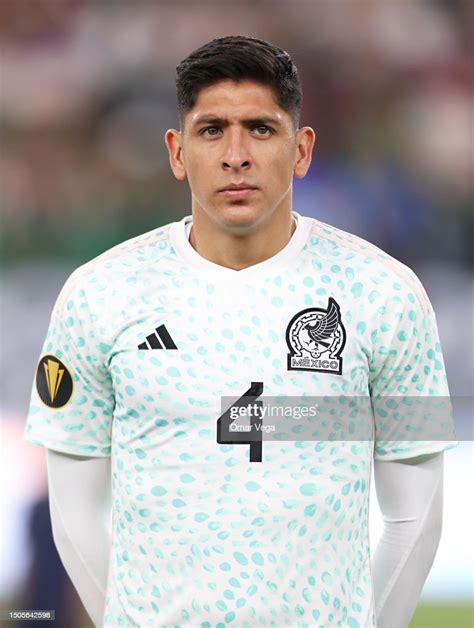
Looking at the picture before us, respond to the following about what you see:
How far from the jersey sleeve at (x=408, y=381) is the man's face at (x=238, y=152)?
0.83ft

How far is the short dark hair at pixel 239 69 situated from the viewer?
154 centimetres

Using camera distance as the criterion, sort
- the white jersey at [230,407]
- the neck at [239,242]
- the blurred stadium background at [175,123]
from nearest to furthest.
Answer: the white jersey at [230,407]
the neck at [239,242]
the blurred stadium background at [175,123]

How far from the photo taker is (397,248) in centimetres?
430

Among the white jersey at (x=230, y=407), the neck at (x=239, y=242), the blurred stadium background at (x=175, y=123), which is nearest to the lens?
the white jersey at (x=230, y=407)

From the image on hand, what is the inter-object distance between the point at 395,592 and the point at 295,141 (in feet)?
2.48

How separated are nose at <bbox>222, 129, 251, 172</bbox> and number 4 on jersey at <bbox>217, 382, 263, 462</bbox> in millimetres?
327

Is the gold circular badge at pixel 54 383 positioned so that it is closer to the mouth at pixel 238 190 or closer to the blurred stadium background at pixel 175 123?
the mouth at pixel 238 190

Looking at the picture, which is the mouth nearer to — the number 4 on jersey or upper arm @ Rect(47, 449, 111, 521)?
the number 4 on jersey

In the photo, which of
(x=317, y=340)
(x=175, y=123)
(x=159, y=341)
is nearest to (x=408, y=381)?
(x=317, y=340)

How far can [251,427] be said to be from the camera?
1532mm

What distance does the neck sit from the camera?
5.27 ft

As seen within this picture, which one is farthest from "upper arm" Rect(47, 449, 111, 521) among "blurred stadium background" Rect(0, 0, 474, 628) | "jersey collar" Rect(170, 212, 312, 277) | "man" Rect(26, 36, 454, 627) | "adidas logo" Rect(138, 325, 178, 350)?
"blurred stadium background" Rect(0, 0, 474, 628)

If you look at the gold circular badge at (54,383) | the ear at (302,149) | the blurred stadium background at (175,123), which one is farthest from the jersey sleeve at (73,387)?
the blurred stadium background at (175,123)

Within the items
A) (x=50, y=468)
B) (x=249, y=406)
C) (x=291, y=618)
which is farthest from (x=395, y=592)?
(x=50, y=468)
